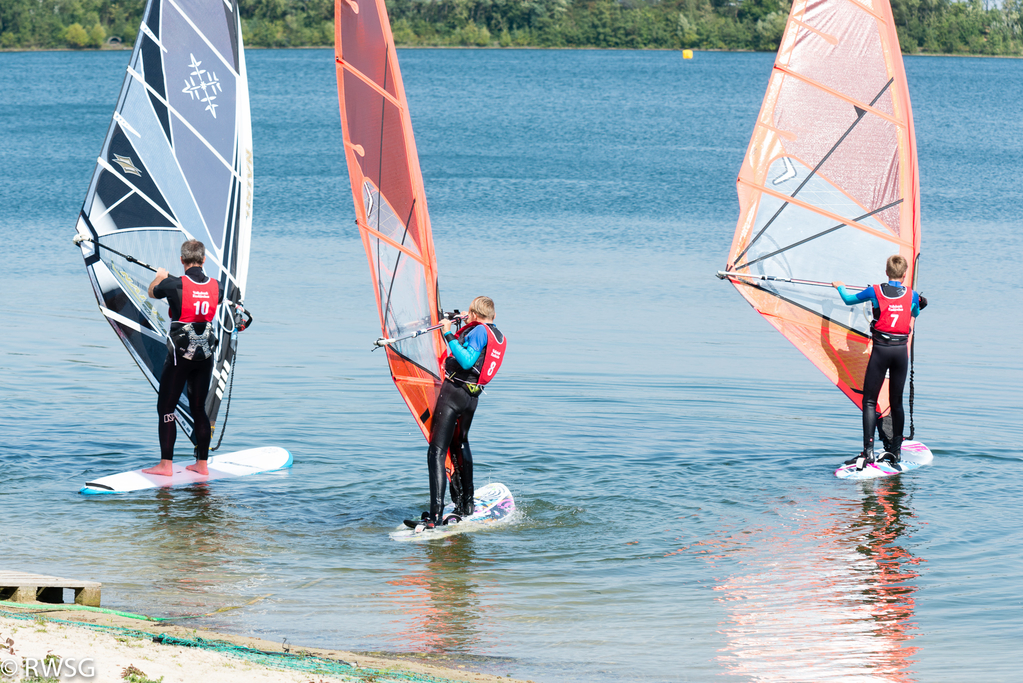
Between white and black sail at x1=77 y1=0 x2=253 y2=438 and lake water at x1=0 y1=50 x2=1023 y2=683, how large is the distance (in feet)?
3.91

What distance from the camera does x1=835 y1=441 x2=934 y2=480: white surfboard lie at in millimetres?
9867

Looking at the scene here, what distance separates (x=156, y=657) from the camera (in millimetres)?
5355

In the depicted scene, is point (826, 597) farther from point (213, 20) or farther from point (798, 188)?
point (213, 20)

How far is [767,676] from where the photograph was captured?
20.5 ft

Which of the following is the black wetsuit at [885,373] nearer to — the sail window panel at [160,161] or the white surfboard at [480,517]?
the white surfboard at [480,517]

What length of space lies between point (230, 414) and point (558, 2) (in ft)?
337

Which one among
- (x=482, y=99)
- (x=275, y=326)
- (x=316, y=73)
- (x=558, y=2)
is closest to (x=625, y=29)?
(x=558, y=2)

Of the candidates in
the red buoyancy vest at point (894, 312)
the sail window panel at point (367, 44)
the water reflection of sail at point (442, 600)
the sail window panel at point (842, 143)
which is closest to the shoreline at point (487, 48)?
the sail window panel at point (842, 143)

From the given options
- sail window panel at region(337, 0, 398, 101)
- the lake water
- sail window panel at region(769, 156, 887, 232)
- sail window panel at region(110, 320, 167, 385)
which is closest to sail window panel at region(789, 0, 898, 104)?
sail window panel at region(769, 156, 887, 232)

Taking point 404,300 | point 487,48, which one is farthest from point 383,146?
point 487,48

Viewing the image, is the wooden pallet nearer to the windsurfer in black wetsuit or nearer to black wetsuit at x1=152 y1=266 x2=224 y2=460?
the windsurfer in black wetsuit

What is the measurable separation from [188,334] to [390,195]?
1737mm

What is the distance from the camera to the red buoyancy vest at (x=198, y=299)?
8.67 metres

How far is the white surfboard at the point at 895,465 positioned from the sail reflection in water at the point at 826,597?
534 mm
